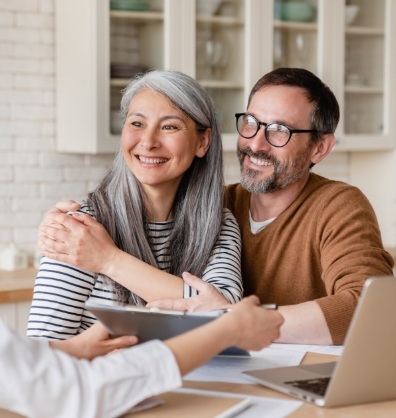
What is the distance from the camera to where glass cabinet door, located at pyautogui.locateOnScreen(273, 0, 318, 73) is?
14.3 ft

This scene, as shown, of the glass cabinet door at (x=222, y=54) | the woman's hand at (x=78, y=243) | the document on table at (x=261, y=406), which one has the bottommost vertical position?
the document on table at (x=261, y=406)

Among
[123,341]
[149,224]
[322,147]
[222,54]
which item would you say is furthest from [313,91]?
[222,54]

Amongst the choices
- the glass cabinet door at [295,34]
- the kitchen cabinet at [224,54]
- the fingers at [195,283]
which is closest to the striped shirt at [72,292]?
the fingers at [195,283]

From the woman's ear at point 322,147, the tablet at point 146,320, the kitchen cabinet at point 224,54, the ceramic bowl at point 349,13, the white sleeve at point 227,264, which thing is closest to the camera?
the tablet at point 146,320

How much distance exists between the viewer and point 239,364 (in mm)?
1941

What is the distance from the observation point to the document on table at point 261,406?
5.24 feet

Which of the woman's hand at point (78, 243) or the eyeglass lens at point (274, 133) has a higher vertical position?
the eyeglass lens at point (274, 133)

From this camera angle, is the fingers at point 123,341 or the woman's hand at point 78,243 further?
the woman's hand at point 78,243

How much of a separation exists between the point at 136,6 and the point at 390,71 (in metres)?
1.48

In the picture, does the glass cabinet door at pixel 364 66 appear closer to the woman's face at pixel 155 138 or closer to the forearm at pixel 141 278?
the woman's face at pixel 155 138

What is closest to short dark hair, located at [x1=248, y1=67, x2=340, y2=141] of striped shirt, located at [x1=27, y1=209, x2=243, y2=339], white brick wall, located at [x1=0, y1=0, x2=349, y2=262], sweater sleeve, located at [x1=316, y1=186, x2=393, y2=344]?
sweater sleeve, located at [x1=316, y1=186, x2=393, y2=344]

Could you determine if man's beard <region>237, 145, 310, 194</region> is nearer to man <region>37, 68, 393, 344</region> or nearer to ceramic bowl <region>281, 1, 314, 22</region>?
man <region>37, 68, 393, 344</region>

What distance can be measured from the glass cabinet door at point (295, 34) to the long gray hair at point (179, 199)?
1901mm

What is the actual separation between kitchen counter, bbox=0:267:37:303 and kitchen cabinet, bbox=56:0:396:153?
2.14 ft
